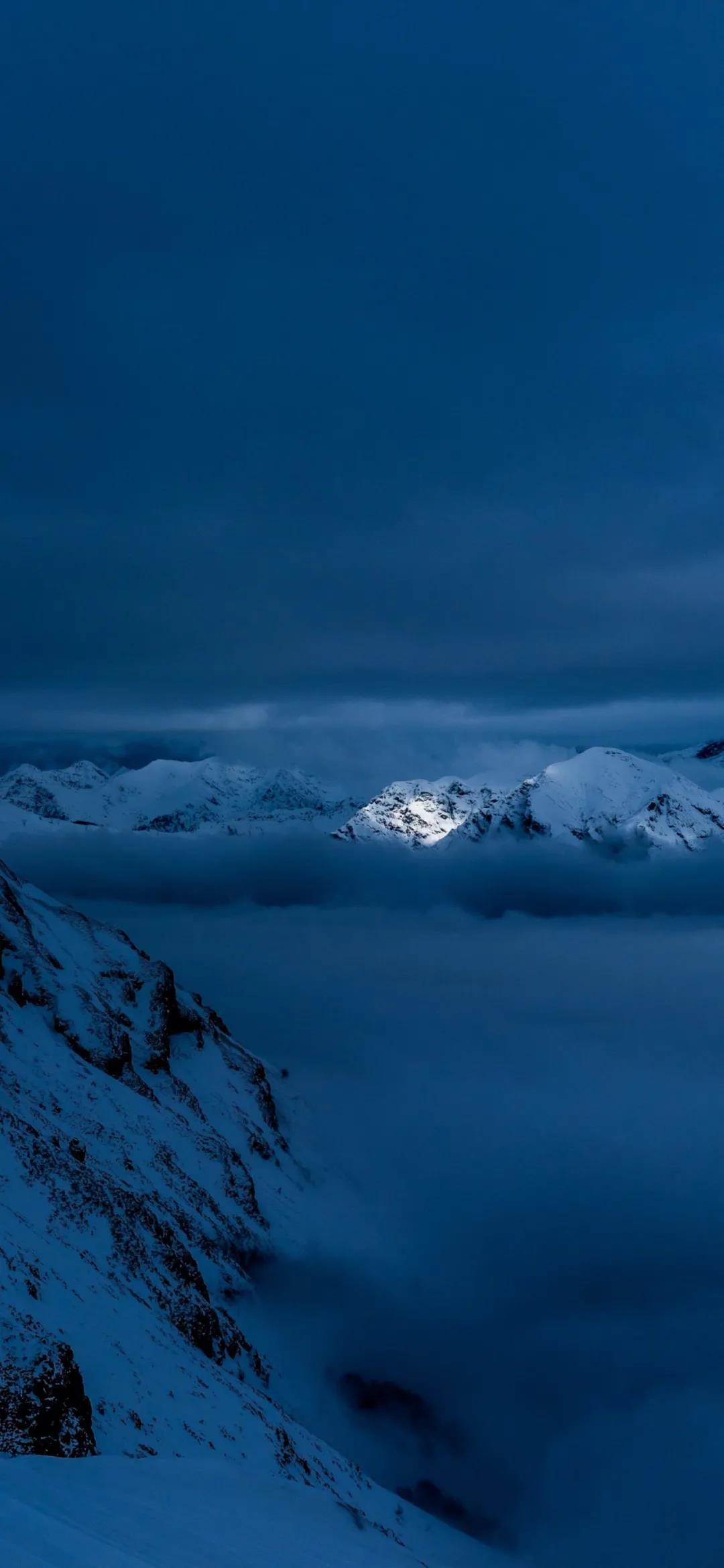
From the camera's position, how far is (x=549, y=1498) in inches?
3693

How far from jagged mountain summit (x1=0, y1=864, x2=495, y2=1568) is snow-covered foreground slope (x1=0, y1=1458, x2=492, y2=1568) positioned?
1.29ft

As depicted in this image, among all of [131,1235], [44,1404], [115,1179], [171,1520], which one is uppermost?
[171,1520]

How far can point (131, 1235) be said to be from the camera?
5153 centimetres

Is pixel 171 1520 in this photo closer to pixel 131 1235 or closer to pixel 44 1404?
pixel 44 1404

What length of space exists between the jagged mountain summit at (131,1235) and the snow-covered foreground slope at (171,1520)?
393 mm

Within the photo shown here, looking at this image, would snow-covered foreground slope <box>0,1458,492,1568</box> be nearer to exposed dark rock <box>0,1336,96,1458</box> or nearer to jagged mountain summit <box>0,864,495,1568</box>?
jagged mountain summit <box>0,864,495,1568</box>

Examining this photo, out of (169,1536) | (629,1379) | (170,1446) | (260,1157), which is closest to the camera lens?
(169,1536)

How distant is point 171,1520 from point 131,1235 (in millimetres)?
31128

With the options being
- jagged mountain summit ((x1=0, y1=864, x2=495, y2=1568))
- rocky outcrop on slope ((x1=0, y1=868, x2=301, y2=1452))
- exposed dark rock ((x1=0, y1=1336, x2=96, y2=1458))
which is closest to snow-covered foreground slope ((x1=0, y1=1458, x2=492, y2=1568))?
jagged mountain summit ((x1=0, y1=864, x2=495, y2=1568))

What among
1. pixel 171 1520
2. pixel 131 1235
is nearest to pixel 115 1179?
pixel 131 1235

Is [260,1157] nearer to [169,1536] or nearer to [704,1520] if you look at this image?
[704,1520]

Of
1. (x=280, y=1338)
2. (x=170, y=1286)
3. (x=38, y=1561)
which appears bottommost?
(x=280, y=1338)

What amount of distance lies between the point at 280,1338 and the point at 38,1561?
77.9 m

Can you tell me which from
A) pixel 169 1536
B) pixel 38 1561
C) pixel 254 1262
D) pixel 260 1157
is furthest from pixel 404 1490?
pixel 38 1561
